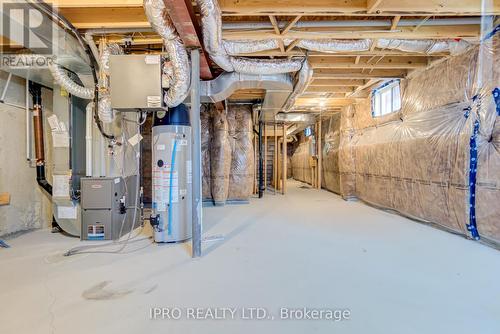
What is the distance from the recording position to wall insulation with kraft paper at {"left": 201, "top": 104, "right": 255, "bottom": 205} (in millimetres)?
5285

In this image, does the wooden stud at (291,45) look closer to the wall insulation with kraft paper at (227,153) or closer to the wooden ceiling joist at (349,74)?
the wooden ceiling joist at (349,74)

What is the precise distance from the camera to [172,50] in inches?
94.7

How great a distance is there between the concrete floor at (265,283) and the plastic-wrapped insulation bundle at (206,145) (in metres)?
2.36

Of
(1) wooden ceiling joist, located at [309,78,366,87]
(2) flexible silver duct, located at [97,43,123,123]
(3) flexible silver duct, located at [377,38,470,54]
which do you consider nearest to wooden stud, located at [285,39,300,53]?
(3) flexible silver duct, located at [377,38,470,54]

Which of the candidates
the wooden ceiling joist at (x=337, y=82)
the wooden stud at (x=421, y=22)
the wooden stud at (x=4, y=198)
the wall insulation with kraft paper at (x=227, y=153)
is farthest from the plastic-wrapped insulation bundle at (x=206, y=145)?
the wooden stud at (x=421, y=22)

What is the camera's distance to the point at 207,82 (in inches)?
129

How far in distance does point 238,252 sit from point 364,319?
4.36 feet

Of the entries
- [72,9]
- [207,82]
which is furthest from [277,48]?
[72,9]

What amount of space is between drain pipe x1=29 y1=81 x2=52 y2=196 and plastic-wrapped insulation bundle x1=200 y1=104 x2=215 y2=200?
8.59ft

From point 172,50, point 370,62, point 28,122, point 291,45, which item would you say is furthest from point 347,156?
point 28,122

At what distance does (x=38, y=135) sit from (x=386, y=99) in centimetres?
549

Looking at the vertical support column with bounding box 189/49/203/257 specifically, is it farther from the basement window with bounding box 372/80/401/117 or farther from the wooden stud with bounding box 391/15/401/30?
the basement window with bounding box 372/80/401/117

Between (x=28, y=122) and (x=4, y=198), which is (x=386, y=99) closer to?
(x=28, y=122)

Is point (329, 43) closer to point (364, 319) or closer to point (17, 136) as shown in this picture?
point (364, 319)
